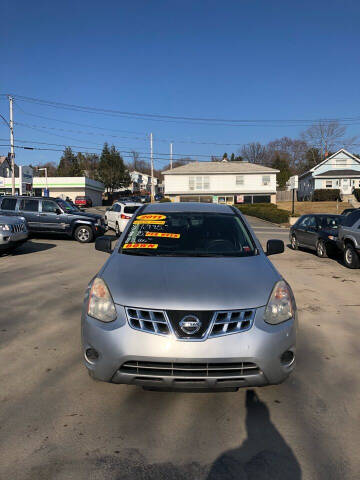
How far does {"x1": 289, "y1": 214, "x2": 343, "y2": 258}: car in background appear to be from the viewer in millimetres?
12234

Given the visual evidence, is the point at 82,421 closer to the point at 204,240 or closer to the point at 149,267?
the point at 149,267

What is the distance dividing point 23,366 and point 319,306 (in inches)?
188

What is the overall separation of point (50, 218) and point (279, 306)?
14061mm

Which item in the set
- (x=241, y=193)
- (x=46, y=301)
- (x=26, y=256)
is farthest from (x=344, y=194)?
(x=46, y=301)

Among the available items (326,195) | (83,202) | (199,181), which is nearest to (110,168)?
(83,202)

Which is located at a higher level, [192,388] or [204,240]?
[204,240]

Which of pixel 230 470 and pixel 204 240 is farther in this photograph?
pixel 204 240

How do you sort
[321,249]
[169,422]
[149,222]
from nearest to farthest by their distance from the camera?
1. [169,422]
2. [149,222]
3. [321,249]

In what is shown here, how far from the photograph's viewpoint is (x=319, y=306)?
21.3ft

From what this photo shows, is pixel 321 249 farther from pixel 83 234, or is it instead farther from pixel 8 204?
pixel 8 204

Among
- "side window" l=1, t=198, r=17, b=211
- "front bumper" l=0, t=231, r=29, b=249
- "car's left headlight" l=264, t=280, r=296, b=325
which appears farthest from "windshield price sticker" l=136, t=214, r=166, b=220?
"side window" l=1, t=198, r=17, b=211

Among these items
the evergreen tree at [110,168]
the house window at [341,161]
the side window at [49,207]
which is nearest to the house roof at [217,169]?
the house window at [341,161]

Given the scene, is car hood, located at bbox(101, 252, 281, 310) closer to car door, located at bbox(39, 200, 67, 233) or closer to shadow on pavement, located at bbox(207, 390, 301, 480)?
shadow on pavement, located at bbox(207, 390, 301, 480)

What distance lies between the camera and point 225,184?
165ft
